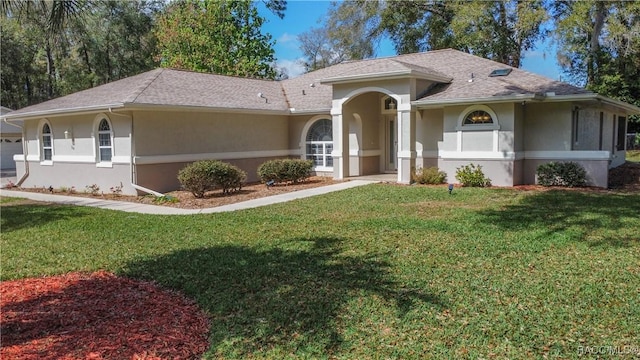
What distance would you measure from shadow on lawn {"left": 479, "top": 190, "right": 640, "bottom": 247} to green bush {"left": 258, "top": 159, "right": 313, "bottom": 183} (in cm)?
800

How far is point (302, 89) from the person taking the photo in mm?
23078

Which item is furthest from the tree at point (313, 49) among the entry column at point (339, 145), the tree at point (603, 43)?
the entry column at point (339, 145)

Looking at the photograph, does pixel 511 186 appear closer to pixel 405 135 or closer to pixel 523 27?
pixel 405 135

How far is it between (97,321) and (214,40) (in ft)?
108

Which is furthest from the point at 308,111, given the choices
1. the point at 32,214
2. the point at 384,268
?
the point at 384,268

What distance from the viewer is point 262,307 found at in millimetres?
5516

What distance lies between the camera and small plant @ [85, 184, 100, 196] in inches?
668

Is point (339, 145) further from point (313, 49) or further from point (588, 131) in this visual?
point (313, 49)

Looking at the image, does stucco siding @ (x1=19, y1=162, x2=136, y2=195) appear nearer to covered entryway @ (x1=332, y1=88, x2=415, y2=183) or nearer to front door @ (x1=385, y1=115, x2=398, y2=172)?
covered entryway @ (x1=332, y1=88, x2=415, y2=183)

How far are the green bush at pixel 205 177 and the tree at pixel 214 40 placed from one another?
2164 centimetres

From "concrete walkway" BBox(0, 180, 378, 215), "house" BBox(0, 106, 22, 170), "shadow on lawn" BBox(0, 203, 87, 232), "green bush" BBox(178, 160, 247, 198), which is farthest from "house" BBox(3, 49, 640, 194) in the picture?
"house" BBox(0, 106, 22, 170)

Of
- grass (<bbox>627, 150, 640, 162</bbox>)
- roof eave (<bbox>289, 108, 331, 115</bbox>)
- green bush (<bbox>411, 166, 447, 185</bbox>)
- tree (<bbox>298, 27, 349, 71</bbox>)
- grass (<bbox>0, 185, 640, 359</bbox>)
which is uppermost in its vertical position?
tree (<bbox>298, 27, 349, 71</bbox>)

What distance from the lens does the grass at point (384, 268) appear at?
4648mm

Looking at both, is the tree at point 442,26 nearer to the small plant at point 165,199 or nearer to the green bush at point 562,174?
the green bush at point 562,174
